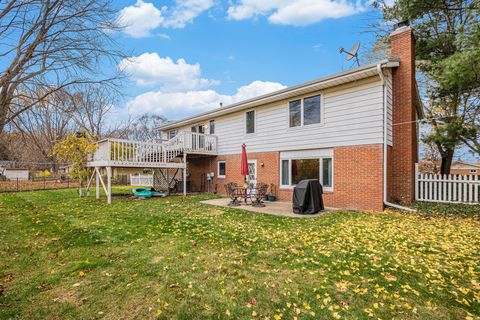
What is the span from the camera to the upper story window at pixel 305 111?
33.8ft

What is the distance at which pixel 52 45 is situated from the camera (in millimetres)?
6656

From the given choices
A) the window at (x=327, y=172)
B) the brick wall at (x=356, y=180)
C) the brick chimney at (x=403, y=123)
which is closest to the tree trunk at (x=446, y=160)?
the brick chimney at (x=403, y=123)

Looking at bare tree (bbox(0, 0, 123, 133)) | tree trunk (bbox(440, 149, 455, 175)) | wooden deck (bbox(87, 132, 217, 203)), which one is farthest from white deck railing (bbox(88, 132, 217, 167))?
tree trunk (bbox(440, 149, 455, 175))

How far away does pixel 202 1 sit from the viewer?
10164 mm

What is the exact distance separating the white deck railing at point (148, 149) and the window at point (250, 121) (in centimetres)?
257

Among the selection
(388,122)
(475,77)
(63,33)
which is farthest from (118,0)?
(475,77)

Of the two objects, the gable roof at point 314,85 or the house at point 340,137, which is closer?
the gable roof at point 314,85

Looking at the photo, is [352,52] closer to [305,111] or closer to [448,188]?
[305,111]

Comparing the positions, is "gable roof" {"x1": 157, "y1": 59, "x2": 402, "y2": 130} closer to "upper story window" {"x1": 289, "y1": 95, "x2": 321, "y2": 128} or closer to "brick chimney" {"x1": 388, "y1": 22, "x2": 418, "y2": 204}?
"upper story window" {"x1": 289, "y1": 95, "x2": 321, "y2": 128}

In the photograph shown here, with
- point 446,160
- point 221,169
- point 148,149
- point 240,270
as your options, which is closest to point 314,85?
point 221,169

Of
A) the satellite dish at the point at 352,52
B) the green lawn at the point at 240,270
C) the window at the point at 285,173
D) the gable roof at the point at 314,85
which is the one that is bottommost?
the green lawn at the point at 240,270

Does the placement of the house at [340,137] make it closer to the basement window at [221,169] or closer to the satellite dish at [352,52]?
the satellite dish at [352,52]

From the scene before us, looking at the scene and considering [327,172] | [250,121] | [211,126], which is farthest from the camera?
[211,126]

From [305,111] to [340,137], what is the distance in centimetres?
Result: 193
